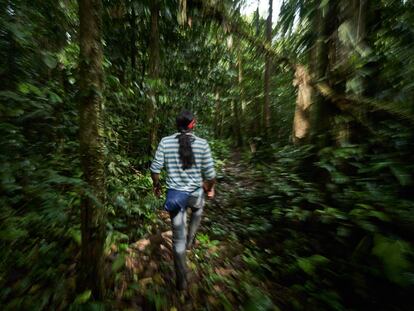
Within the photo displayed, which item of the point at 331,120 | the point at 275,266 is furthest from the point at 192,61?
the point at 275,266

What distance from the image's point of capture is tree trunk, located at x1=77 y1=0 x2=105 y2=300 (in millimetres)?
2145

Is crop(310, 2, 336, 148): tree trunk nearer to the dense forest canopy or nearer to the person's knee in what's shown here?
the dense forest canopy

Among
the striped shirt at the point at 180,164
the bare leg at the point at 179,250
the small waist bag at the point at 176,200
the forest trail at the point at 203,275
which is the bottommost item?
the forest trail at the point at 203,275

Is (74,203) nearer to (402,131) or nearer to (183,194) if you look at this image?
(183,194)

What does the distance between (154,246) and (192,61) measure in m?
5.39

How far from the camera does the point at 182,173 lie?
3.14m

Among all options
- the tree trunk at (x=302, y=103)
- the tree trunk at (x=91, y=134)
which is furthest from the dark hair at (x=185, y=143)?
the tree trunk at (x=302, y=103)

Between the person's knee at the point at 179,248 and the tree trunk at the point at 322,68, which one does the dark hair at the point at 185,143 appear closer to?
the person's knee at the point at 179,248

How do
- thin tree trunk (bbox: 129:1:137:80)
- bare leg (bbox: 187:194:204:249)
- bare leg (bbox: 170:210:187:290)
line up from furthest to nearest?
thin tree trunk (bbox: 129:1:137:80) < bare leg (bbox: 187:194:204:249) < bare leg (bbox: 170:210:187:290)

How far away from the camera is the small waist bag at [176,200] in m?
3.08

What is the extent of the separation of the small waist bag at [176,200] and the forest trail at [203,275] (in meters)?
0.86

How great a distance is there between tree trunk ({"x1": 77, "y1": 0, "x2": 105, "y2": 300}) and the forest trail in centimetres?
68

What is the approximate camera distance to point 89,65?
215cm

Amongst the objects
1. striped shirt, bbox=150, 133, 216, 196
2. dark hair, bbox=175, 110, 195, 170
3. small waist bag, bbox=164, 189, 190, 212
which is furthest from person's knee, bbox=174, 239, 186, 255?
dark hair, bbox=175, 110, 195, 170
